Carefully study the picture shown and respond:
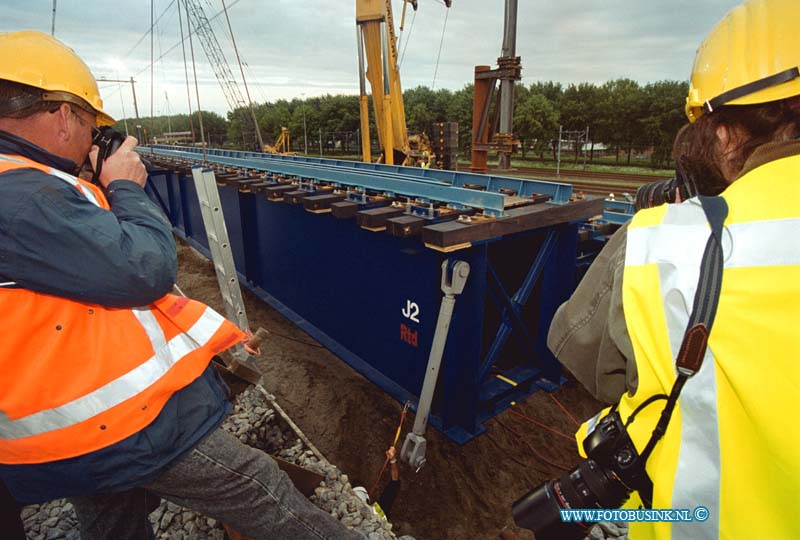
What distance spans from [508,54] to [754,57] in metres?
8.00

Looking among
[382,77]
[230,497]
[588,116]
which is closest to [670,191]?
[230,497]

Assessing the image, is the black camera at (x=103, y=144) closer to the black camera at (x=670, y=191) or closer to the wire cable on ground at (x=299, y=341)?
the black camera at (x=670, y=191)

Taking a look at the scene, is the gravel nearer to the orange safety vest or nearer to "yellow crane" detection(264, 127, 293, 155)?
the orange safety vest

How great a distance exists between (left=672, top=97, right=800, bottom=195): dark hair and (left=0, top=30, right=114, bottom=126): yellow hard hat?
219cm

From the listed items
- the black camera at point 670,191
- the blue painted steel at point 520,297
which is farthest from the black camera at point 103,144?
the blue painted steel at point 520,297

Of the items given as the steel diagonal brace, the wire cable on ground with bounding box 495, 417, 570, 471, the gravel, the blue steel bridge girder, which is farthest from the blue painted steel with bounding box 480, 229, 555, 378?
the gravel

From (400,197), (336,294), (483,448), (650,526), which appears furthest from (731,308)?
(336,294)

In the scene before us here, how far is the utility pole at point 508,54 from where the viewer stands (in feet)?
26.0

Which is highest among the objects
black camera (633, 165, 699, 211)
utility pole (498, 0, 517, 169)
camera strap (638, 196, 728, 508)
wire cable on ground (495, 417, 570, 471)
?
utility pole (498, 0, 517, 169)

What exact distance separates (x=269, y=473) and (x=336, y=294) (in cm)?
345

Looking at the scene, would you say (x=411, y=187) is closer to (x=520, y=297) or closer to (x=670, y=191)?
(x=520, y=297)

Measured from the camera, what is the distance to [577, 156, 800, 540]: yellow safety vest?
845 millimetres

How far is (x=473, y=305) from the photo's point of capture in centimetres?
373

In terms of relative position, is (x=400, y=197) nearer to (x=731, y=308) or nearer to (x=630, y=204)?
(x=630, y=204)
